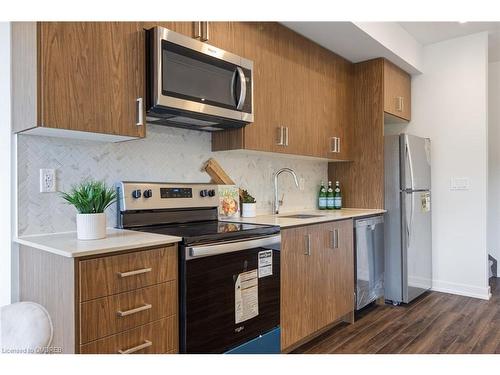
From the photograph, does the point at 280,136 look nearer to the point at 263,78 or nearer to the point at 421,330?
the point at 263,78

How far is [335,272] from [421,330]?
77 centimetres

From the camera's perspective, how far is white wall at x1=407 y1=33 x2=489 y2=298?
3.48 metres

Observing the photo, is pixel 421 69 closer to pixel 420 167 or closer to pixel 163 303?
pixel 420 167

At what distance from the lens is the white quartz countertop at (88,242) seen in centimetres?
135

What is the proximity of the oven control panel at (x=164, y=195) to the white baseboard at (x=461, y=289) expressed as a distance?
2586mm

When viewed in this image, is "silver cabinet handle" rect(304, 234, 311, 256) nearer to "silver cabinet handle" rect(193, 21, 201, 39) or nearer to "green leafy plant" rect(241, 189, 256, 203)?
"green leafy plant" rect(241, 189, 256, 203)

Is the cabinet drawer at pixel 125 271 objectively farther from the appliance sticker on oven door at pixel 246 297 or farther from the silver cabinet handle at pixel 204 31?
the silver cabinet handle at pixel 204 31

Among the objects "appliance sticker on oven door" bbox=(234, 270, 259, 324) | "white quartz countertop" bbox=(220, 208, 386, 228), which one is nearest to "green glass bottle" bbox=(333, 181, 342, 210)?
"white quartz countertop" bbox=(220, 208, 386, 228)

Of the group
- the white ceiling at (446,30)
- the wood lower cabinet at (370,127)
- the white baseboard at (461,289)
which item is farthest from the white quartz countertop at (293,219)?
the white ceiling at (446,30)

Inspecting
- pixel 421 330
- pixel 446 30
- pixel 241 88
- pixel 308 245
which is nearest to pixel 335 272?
pixel 308 245

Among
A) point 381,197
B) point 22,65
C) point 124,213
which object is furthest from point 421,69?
point 22,65

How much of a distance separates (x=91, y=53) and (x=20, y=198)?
2.43 feet

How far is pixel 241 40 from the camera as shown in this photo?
241 centimetres

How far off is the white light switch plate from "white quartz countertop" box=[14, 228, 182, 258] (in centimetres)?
307
